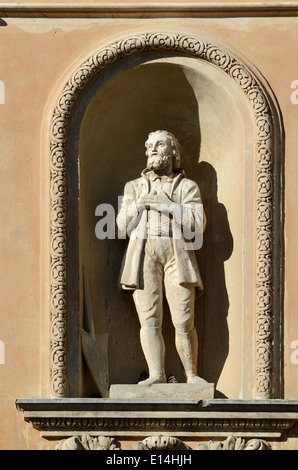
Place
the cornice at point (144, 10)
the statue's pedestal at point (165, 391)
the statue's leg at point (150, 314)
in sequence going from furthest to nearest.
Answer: the cornice at point (144, 10) → the statue's leg at point (150, 314) → the statue's pedestal at point (165, 391)

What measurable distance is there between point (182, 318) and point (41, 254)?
122 cm

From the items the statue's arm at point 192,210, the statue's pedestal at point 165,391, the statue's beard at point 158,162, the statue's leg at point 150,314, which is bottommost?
the statue's pedestal at point 165,391

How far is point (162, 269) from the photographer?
18.3m

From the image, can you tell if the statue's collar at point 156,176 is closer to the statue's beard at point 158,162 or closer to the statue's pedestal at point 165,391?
the statue's beard at point 158,162

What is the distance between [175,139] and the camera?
Answer: 18469 mm

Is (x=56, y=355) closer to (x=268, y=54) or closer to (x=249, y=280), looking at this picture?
(x=249, y=280)

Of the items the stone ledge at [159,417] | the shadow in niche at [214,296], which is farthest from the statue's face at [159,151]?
the stone ledge at [159,417]

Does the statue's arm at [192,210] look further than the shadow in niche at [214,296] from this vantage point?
No

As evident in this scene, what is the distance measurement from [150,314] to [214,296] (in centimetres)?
61

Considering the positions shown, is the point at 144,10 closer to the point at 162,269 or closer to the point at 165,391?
the point at 162,269

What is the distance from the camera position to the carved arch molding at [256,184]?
1795 centimetres

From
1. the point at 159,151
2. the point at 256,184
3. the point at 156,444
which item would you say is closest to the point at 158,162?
the point at 159,151

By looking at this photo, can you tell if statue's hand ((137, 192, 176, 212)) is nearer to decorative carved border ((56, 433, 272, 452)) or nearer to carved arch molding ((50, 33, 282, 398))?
carved arch molding ((50, 33, 282, 398))
